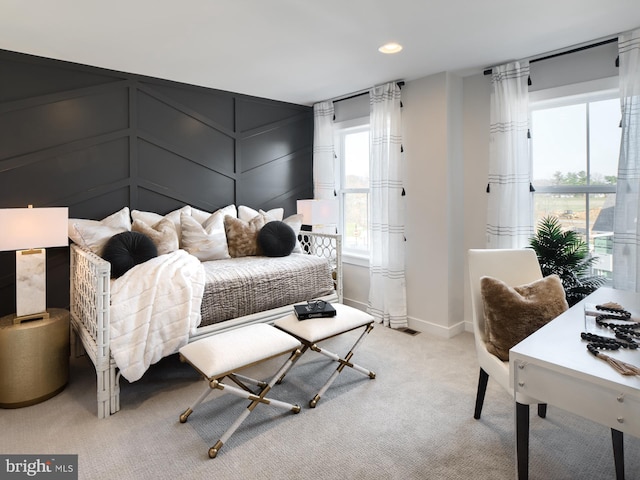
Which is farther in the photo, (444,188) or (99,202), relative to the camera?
(444,188)

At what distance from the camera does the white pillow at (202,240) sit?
133 inches

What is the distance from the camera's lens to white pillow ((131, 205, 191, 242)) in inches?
132

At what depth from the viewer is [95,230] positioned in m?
2.88

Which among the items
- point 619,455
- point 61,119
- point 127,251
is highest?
point 61,119

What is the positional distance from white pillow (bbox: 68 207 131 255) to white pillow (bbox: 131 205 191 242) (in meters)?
0.17

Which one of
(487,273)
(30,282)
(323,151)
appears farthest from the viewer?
(323,151)

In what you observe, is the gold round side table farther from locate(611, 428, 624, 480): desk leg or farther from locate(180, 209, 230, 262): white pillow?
locate(611, 428, 624, 480): desk leg

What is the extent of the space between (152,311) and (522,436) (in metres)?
2.07

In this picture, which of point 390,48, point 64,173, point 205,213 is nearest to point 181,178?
point 205,213

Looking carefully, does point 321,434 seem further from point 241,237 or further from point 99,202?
point 99,202

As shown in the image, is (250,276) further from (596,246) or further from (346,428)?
(596,246)

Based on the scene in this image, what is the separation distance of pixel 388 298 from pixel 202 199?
219 centimetres

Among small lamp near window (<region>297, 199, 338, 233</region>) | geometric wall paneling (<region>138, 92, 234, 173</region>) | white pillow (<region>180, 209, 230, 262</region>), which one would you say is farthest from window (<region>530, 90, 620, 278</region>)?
geometric wall paneling (<region>138, 92, 234, 173</region>)

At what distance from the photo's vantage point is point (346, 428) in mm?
2107
